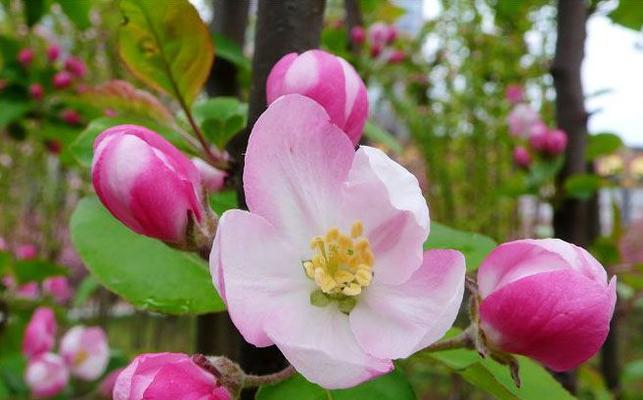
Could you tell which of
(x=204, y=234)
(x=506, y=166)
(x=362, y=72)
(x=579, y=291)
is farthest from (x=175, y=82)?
(x=506, y=166)

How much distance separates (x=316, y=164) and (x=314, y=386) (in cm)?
14

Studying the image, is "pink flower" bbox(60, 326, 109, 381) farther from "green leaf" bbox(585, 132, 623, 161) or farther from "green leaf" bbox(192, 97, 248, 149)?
"green leaf" bbox(585, 132, 623, 161)

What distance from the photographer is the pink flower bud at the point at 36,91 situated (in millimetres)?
1501

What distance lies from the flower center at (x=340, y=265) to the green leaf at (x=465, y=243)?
0.14 m

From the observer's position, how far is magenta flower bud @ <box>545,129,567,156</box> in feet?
4.39

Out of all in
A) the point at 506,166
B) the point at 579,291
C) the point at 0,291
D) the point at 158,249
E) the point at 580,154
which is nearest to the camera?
the point at 579,291

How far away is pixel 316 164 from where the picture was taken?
1.41ft

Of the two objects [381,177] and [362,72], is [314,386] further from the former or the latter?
[362,72]

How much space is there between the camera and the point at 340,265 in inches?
17.2

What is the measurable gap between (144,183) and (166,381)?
11cm

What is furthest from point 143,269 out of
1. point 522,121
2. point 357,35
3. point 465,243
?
point 522,121

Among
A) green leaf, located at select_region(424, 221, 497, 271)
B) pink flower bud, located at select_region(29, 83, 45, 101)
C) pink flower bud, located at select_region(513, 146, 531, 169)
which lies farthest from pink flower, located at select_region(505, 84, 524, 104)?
green leaf, located at select_region(424, 221, 497, 271)

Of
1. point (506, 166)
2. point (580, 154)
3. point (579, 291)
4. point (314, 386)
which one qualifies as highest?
point (579, 291)

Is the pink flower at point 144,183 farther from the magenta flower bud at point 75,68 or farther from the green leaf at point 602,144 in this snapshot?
the magenta flower bud at point 75,68
